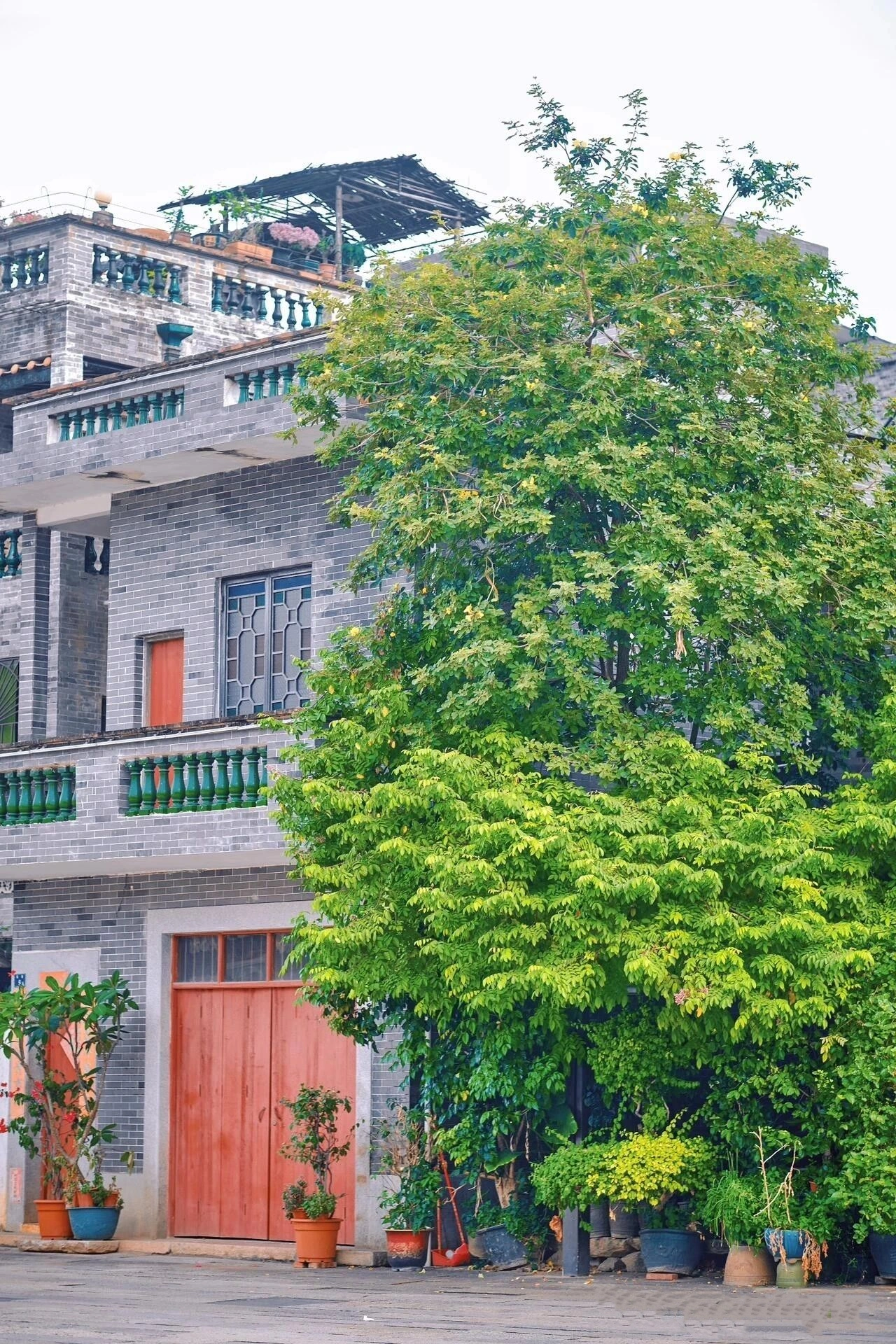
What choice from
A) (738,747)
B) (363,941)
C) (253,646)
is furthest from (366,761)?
(253,646)

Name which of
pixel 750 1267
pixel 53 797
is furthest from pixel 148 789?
pixel 750 1267

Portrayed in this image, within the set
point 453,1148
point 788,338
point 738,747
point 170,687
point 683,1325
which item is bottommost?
point 683,1325

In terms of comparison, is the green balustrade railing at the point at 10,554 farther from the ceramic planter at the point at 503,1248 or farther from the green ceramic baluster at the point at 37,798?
the ceramic planter at the point at 503,1248

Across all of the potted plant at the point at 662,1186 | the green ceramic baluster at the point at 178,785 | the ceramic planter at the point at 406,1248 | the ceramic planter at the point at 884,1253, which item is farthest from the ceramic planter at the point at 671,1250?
the green ceramic baluster at the point at 178,785

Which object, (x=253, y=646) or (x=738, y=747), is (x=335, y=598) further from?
(x=738, y=747)

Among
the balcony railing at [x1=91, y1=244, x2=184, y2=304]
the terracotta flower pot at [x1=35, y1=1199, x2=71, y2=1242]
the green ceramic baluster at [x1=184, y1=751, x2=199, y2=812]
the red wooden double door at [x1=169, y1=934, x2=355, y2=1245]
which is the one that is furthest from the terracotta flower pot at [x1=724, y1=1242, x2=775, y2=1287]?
the balcony railing at [x1=91, y1=244, x2=184, y2=304]

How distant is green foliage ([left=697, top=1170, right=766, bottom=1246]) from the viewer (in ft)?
53.3

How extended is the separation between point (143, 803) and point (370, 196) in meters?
15.3

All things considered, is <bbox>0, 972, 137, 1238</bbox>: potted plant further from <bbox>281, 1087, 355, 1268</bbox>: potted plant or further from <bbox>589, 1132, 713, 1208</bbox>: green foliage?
<bbox>589, 1132, 713, 1208</bbox>: green foliage

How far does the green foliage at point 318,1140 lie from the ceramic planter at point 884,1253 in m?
5.12

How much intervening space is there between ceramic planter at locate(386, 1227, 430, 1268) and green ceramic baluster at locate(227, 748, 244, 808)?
13.6 ft

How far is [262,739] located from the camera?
19719mm

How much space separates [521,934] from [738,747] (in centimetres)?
245

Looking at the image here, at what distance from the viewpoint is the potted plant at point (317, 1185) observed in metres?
19.1
